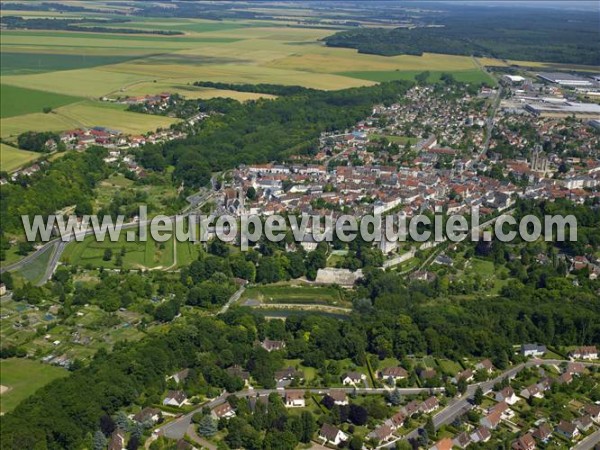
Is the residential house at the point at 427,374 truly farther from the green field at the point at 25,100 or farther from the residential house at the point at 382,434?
the green field at the point at 25,100

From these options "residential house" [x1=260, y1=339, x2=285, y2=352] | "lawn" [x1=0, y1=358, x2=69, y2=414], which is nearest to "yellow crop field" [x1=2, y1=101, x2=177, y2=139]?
"lawn" [x1=0, y1=358, x2=69, y2=414]

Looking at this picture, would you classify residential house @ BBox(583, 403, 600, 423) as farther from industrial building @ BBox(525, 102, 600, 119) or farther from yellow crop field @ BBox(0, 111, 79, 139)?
industrial building @ BBox(525, 102, 600, 119)

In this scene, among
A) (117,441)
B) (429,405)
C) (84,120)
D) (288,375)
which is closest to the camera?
(117,441)

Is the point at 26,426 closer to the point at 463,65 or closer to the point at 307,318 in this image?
the point at 307,318

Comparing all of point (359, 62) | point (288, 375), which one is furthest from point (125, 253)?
point (359, 62)

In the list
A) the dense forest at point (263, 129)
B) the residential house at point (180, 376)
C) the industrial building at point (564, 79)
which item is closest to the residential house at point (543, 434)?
the residential house at point (180, 376)

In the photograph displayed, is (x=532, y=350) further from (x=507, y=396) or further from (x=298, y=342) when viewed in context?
(x=298, y=342)
